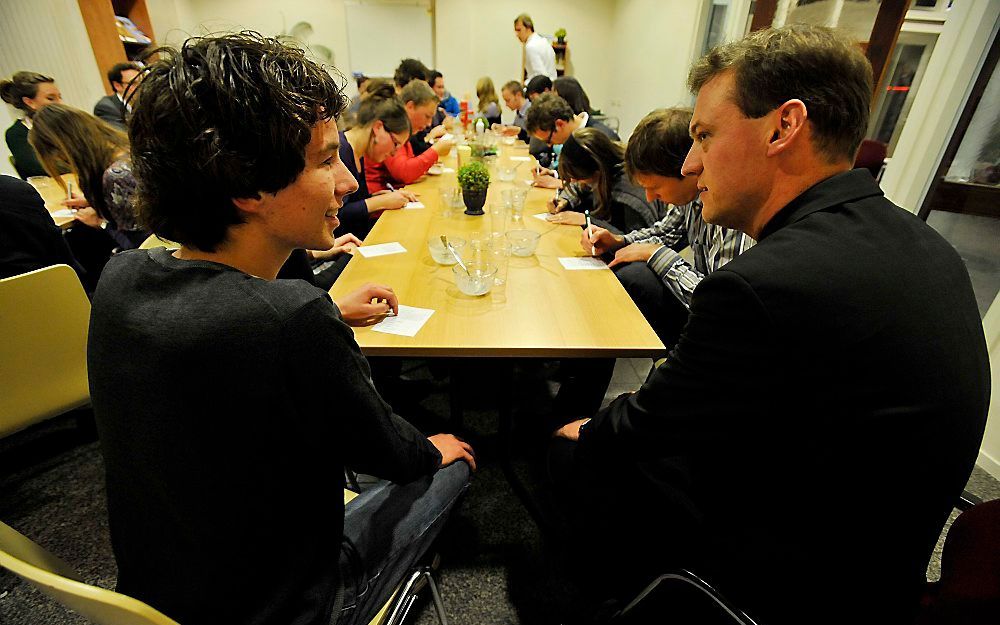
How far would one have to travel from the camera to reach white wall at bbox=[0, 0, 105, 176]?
349 cm

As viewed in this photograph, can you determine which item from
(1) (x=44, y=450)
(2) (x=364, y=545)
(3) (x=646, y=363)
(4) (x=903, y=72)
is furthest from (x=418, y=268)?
(4) (x=903, y=72)

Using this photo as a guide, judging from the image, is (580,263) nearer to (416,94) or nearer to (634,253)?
(634,253)

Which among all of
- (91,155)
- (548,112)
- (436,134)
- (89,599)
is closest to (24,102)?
(91,155)

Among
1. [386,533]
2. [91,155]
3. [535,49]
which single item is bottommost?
[386,533]

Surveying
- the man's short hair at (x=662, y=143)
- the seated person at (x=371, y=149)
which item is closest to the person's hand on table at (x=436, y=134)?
the seated person at (x=371, y=149)

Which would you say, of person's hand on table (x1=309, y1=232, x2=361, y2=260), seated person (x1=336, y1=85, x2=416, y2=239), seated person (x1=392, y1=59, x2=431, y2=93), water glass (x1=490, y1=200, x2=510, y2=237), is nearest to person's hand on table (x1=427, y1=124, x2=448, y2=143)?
seated person (x1=392, y1=59, x2=431, y2=93)

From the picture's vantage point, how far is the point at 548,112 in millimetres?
3248

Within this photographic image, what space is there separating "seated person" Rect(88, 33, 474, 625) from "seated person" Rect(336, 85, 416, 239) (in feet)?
5.79

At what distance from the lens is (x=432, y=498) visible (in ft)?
3.44

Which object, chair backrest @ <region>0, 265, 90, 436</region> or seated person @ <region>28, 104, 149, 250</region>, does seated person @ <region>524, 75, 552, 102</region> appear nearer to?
seated person @ <region>28, 104, 149, 250</region>

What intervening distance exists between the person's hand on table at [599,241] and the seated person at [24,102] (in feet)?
11.8

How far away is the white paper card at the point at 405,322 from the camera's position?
132 cm

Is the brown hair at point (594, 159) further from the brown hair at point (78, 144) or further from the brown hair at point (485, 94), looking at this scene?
the brown hair at point (485, 94)

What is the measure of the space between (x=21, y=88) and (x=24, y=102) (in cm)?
9
